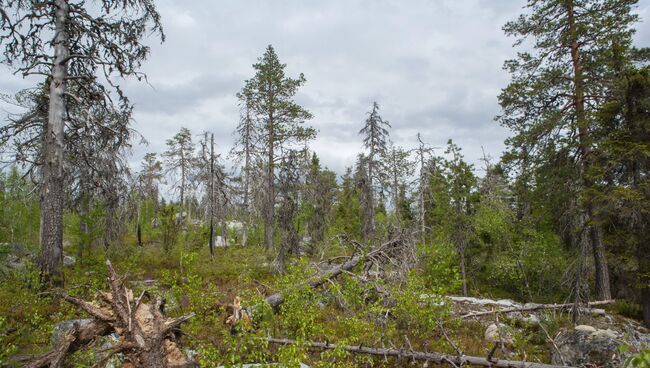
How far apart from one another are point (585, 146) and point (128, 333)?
13.5 m

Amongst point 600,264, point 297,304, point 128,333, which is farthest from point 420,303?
point 600,264

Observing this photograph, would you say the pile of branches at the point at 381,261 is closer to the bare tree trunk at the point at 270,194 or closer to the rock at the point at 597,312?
the rock at the point at 597,312

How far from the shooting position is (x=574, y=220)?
1278 centimetres

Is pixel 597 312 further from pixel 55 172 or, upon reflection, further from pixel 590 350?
pixel 55 172

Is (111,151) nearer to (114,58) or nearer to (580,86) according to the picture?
(114,58)

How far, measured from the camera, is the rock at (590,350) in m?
6.54

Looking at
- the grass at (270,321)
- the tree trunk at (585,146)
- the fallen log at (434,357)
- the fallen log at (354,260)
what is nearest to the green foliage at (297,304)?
the grass at (270,321)

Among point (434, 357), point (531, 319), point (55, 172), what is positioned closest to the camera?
point (434, 357)

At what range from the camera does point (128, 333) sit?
193 inches

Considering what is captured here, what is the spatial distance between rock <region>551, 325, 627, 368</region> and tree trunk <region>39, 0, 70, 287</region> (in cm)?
1076

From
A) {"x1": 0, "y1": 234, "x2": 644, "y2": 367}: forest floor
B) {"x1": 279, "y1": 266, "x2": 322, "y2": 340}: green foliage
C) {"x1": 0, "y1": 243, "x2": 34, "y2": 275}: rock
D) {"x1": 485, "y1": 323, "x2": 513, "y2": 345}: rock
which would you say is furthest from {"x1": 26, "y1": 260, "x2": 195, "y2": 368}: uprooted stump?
{"x1": 485, "y1": 323, "x2": 513, "y2": 345}: rock

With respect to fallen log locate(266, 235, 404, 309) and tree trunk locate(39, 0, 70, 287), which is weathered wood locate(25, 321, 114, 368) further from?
tree trunk locate(39, 0, 70, 287)

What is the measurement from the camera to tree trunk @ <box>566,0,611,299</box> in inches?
448

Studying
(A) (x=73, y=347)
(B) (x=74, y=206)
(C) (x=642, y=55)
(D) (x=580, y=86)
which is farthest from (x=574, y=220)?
(B) (x=74, y=206)
